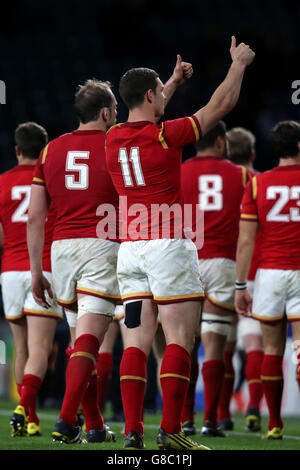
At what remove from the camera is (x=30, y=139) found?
617cm

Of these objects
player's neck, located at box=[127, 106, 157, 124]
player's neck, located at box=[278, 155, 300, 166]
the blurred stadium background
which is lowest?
player's neck, located at box=[278, 155, 300, 166]

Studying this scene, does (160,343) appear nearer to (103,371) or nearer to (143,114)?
(103,371)

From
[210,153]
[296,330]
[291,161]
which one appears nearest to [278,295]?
[296,330]

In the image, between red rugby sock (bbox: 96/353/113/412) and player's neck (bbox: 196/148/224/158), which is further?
player's neck (bbox: 196/148/224/158)

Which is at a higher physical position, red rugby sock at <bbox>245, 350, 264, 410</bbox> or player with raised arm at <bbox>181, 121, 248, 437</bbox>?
player with raised arm at <bbox>181, 121, 248, 437</bbox>

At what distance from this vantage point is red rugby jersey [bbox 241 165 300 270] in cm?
579

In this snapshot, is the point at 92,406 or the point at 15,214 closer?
the point at 92,406

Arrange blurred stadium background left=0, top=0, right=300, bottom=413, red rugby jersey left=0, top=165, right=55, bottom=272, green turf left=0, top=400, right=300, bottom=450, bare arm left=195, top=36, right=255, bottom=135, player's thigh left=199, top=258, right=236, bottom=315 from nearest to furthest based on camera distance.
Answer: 1. bare arm left=195, top=36, right=255, bottom=135
2. green turf left=0, top=400, right=300, bottom=450
3. red rugby jersey left=0, top=165, right=55, bottom=272
4. player's thigh left=199, top=258, right=236, bottom=315
5. blurred stadium background left=0, top=0, right=300, bottom=413

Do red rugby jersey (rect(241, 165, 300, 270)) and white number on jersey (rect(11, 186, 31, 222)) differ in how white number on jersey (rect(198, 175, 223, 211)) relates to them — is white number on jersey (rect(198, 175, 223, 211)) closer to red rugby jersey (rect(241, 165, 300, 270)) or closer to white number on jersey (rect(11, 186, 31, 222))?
red rugby jersey (rect(241, 165, 300, 270))

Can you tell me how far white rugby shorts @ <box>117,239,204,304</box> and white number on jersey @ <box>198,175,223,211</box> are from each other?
6.80 ft

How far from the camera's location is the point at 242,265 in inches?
232

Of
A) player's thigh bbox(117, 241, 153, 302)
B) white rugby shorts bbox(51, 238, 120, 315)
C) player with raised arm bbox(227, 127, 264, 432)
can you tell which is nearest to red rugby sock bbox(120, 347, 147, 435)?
player's thigh bbox(117, 241, 153, 302)

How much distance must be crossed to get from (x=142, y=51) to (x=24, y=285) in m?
12.2

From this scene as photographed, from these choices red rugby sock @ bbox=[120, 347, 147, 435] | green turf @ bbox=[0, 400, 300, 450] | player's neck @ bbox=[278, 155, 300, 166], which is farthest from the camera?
player's neck @ bbox=[278, 155, 300, 166]
